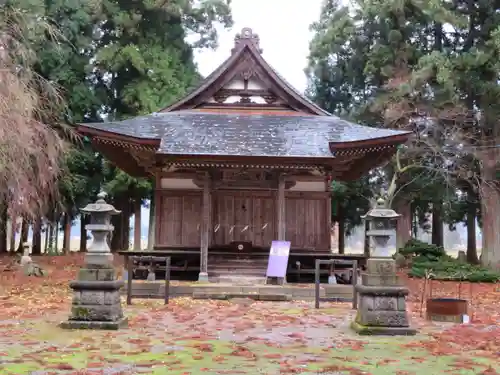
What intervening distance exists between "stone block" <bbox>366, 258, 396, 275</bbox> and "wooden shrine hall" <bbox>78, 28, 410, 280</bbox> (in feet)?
19.3

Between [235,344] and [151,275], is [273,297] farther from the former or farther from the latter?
[235,344]

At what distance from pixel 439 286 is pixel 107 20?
19.8 m

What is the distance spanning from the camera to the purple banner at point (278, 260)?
1433cm

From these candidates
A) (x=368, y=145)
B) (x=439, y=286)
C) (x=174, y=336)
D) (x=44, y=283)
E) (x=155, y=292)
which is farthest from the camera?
(x=439, y=286)

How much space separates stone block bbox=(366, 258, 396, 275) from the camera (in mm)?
9031

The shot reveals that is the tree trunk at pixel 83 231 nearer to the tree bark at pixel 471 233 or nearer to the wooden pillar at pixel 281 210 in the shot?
the wooden pillar at pixel 281 210

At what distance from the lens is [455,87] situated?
23.2 metres

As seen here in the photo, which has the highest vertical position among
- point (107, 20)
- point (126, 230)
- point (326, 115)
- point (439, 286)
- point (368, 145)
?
point (107, 20)

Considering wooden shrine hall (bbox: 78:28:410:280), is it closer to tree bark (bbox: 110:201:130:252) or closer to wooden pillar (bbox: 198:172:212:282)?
wooden pillar (bbox: 198:172:212:282)

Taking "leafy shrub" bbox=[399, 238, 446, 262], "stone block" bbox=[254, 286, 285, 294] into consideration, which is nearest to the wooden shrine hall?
"stone block" bbox=[254, 286, 285, 294]

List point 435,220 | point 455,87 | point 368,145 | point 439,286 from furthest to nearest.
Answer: point 435,220 < point 455,87 < point 439,286 < point 368,145

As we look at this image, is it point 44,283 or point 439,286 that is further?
Result: point 439,286

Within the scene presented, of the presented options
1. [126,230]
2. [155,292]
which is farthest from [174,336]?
[126,230]

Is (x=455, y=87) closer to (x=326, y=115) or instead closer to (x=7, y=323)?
(x=326, y=115)
